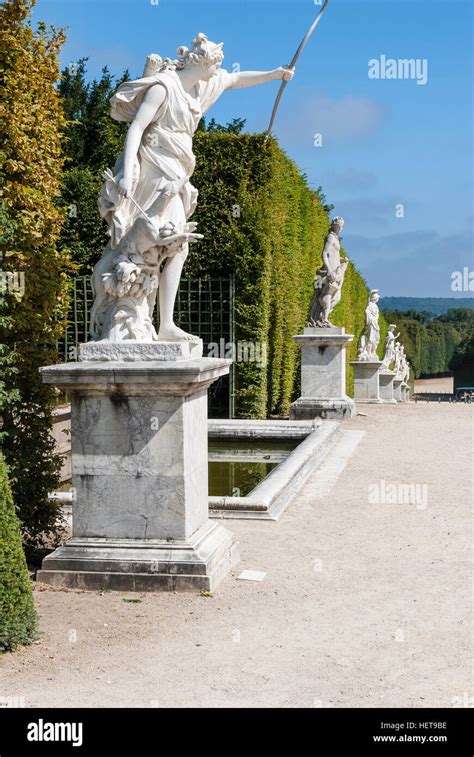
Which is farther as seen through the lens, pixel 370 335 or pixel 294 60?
pixel 370 335

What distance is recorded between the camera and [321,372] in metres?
15.6

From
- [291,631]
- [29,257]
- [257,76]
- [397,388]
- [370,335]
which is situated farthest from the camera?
[397,388]

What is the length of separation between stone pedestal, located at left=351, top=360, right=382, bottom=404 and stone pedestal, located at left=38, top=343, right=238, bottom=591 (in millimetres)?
16662

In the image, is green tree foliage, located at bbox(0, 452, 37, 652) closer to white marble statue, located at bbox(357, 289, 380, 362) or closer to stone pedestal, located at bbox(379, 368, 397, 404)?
white marble statue, located at bbox(357, 289, 380, 362)

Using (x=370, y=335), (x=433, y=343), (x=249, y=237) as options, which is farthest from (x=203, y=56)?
(x=433, y=343)

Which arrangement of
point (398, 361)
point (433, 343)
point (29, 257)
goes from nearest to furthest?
point (29, 257)
point (398, 361)
point (433, 343)

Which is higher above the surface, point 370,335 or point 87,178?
point 87,178

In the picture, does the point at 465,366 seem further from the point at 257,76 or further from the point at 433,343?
the point at 257,76

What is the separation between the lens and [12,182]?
573 cm

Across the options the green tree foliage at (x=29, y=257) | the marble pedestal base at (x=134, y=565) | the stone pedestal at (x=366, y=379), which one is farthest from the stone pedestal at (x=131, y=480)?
the stone pedestal at (x=366, y=379)

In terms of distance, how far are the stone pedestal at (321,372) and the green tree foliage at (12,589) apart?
1118 centimetres

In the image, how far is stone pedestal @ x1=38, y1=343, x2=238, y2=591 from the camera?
5.29 meters

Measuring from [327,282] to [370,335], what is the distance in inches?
288
